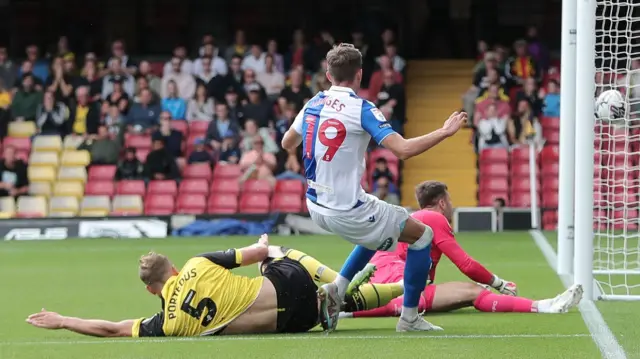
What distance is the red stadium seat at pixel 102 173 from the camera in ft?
70.4

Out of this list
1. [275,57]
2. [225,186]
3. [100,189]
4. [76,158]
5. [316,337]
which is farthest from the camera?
[275,57]

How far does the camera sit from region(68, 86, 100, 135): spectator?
72.9 feet

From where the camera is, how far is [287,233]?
19.6m

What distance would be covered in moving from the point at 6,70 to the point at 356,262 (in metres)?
16.9

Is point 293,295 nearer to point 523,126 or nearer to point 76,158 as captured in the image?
point 523,126

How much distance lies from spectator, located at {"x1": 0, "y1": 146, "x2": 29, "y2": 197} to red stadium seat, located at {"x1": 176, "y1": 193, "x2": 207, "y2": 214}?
8.95 feet

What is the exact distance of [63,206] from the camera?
2097 cm

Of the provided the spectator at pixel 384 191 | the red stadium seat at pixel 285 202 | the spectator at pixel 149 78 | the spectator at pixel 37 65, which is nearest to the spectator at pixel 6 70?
the spectator at pixel 37 65

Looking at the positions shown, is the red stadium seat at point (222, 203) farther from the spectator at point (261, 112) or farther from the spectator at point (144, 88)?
the spectator at point (144, 88)

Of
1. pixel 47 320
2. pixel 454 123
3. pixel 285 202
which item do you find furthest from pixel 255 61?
pixel 454 123

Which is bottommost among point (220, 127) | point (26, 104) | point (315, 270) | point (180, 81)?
point (315, 270)

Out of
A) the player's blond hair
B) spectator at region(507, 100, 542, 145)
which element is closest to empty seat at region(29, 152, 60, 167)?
spectator at region(507, 100, 542, 145)

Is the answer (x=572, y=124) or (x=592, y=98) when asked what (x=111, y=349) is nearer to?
(x=592, y=98)

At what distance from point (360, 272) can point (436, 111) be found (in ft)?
51.8
